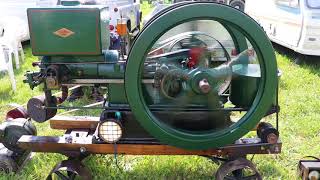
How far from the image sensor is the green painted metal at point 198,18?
2416 mm

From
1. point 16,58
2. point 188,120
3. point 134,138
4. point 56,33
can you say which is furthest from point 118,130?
point 16,58

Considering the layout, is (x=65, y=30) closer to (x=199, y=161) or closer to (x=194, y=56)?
(x=194, y=56)

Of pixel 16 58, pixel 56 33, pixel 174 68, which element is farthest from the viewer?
pixel 16 58

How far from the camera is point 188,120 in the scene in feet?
9.36

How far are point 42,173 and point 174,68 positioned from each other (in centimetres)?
144

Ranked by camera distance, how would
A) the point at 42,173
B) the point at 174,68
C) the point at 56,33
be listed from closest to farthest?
the point at 56,33 < the point at 174,68 < the point at 42,173

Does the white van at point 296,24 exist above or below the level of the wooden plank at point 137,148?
above

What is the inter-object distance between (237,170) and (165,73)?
2.91 feet

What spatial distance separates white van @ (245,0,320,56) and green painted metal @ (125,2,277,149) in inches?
165

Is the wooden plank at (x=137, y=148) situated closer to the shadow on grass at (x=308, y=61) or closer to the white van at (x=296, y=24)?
the shadow on grass at (x=308, y=61)

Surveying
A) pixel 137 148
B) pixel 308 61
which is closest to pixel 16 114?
pixel 137 148

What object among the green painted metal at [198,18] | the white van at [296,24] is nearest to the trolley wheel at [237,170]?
the green painted metal at [198,18]

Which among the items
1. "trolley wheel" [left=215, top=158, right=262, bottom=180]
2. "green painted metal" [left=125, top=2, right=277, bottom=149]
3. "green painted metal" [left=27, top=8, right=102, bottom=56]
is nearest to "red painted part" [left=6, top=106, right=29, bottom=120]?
"green painted metal" [left=27, top=8, right=102, bottom=56]

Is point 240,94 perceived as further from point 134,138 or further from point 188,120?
point 134,138
